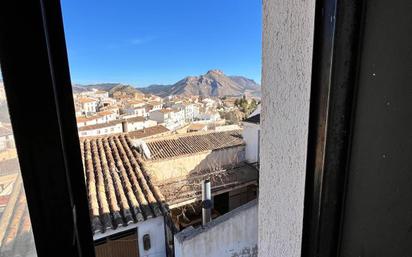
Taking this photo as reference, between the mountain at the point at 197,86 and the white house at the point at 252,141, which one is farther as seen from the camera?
the mountain at the point at 197,86

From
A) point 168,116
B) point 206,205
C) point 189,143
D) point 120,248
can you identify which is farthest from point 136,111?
point 206,205

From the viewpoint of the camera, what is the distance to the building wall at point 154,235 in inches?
142

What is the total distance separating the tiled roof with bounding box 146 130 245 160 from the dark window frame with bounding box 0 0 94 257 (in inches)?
239

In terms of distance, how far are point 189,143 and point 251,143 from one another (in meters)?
1.79

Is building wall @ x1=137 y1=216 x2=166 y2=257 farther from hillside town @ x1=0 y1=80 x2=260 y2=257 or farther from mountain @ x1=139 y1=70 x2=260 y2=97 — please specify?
mountain @ x1=139 y1=70 x2=260 y2=97

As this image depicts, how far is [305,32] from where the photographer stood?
0.49 metres

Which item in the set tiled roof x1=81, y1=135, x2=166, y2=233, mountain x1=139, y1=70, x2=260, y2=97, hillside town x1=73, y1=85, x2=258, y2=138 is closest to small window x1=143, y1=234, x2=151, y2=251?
tiled roof x1=81, y1=135, x2=166, y2=233

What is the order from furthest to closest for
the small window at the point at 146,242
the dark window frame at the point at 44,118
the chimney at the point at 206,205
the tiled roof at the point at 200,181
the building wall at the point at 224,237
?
1. the tiled roof at the point at 200,181
2. the small window at the point at 146,242
3. the chimney at the point at 206,205
4. the building wall at the point at 224,237
5. the dark window frame at the point at 44,118

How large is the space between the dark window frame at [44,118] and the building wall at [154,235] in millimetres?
3457

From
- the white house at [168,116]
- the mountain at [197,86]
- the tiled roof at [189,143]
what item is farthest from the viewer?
the mountain at [197,86]

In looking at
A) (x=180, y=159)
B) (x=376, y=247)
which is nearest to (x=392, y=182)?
(x=376, y=247)

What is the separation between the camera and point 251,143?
700 centimetres

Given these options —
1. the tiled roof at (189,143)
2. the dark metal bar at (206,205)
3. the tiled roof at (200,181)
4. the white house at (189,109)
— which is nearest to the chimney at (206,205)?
the dark metal bar at (206,205)

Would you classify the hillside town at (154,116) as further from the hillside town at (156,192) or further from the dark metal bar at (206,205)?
the dark metal bar at (206,205)
